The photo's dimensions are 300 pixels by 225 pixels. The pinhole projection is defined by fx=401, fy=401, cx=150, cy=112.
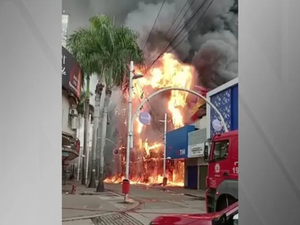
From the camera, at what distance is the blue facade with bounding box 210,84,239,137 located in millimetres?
3135

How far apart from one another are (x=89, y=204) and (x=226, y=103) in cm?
134

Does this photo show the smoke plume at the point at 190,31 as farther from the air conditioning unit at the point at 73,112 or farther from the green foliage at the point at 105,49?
the air conditioning unit at the point at 73,112

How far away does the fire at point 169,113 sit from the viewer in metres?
3.15

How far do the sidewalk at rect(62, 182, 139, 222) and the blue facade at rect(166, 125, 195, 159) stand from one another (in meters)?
0.51

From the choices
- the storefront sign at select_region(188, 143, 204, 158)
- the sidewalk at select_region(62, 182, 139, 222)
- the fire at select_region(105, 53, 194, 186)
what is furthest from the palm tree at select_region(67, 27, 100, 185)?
the storefront sign at select_region(188, 143, 204, 158)

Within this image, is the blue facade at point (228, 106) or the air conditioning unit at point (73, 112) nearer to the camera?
the air conditioning unit at point (73, 112)

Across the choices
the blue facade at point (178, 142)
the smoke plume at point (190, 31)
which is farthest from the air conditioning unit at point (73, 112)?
the blue facade at point (178, 142)

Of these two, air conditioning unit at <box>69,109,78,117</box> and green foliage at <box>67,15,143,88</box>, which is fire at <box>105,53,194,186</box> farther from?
air conditioning unit at <box>69,109,78,117</box>

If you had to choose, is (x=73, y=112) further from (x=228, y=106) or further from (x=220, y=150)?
(x=220, y=150)
